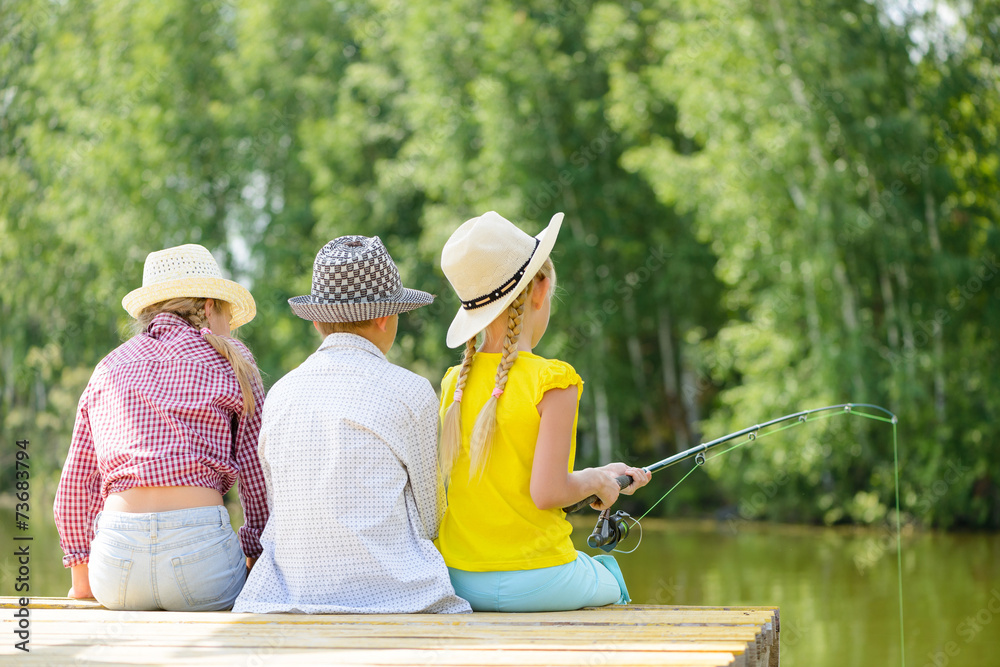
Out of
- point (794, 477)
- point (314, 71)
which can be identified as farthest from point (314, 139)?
point (794, 477)

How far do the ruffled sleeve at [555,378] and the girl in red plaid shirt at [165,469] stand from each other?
87 centimetres

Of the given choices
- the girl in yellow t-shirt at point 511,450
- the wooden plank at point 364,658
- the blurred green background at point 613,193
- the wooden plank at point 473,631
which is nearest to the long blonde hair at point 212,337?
the girl in yellow t-shirt at point 511,450

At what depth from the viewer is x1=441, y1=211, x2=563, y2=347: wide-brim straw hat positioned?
9.41 feet

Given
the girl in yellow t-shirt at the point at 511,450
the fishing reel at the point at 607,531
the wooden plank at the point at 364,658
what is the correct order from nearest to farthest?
the wooden plank at the point at 364,658 < the girl in yellow t-shirt at the point at 511,450 < the fishing reel at the point at 607,531

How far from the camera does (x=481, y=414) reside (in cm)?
274

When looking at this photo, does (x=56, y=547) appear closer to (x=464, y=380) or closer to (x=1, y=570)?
(x=1, y=570)

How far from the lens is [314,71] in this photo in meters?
17.5

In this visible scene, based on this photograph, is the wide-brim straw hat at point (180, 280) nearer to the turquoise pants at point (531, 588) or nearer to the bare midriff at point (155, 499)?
the bare midriff at point (155, 499)

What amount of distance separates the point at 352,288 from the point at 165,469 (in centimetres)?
67

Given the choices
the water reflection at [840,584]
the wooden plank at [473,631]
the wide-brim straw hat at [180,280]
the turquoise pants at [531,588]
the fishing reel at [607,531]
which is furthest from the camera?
the water reflection at [840,584]

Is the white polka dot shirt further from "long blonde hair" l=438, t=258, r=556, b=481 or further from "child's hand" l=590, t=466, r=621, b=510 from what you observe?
"child's hand" l=590, t=466, r=621, b=510

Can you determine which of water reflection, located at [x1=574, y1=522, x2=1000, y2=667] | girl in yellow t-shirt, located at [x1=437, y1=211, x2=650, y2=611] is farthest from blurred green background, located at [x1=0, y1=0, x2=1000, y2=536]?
girl in yellow t-shirt, located at [x1=437, y1=211, x2=650, y2=611]

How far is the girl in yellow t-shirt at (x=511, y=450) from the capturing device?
8.90 feet

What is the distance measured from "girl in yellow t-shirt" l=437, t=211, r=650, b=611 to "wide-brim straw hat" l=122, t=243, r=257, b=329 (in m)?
0.78
